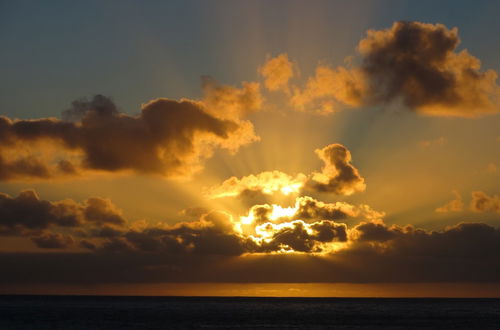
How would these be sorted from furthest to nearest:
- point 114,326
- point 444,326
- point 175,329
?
point 444,326, point 114,326, point 175,329

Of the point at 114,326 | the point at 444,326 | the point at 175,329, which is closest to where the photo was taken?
the point at 175,329

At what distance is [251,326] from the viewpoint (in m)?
126

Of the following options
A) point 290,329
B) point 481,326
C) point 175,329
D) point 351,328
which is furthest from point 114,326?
point 481,326

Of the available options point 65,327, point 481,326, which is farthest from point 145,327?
point 481,326

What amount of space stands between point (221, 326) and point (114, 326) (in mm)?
22739

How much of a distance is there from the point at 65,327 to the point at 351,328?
196ft

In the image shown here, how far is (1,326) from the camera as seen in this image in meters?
117

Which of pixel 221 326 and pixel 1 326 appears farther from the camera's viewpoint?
pixel 221 326

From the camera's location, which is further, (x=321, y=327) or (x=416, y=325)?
(x=416, y=325)

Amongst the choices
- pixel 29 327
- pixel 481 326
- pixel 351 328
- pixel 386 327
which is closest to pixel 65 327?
pixel 29 327

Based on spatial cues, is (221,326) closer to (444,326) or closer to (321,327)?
(321,327)

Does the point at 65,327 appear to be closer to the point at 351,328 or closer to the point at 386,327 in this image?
the point at 351,328

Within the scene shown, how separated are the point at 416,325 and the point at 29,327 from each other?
8526 cm

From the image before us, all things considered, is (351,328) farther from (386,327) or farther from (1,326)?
(1,326)
